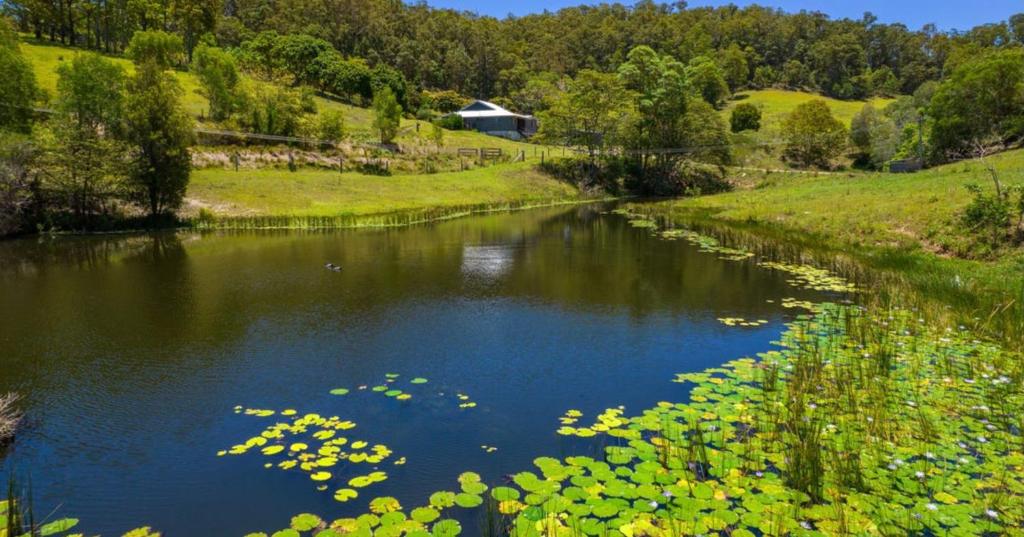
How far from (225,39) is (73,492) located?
131m

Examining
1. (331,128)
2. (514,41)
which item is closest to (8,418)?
(331,128)

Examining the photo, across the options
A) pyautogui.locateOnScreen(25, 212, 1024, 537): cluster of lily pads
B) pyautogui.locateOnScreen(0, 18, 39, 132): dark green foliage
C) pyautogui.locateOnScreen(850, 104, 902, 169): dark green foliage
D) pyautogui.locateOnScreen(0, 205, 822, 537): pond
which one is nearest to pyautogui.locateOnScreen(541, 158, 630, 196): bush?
pyautogui.locateOnScreen(850, 104, 902, 169): dark green foliage

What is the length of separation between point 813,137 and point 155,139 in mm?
72997

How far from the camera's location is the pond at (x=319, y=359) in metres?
9.04

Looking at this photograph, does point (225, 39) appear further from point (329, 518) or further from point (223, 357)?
point (329, 518)

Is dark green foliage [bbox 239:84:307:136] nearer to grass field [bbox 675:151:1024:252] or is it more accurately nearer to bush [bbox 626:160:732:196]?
bush [bbox 626:160:732:196]

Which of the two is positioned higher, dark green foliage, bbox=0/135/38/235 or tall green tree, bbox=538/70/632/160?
tall green tree, bbox=538/70/632/160

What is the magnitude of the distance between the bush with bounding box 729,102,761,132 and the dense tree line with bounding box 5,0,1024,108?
60.4ft

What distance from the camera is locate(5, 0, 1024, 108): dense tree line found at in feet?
317

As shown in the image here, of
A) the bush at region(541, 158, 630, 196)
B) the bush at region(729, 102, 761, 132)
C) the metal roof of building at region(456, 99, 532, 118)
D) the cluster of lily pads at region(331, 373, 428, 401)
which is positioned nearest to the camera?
the cluster of lily pads at region(331, 373, 428, 401)

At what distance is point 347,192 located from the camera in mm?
48625

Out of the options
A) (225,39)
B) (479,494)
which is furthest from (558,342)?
(225,39)

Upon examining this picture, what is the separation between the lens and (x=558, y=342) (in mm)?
15891

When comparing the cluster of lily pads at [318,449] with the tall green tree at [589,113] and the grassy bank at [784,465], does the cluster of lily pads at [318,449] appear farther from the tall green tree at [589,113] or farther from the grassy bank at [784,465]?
the tall green tree at [589,113]
